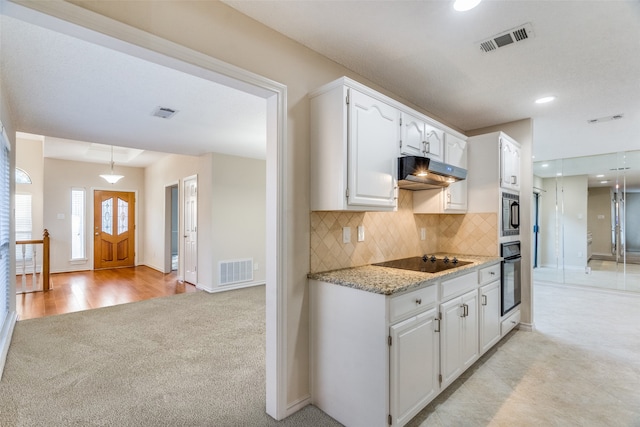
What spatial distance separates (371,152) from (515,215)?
2426mm

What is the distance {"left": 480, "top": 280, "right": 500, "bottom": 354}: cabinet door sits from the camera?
2.74 meters

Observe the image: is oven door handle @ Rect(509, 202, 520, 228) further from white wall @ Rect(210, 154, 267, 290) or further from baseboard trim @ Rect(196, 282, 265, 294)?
baseboard trim @ Rect(196, 282, 265, 294)

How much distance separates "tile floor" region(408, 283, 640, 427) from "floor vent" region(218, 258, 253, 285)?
162 inches

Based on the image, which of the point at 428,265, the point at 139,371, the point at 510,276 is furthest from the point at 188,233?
the point at 510,276

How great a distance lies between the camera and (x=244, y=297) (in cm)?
501

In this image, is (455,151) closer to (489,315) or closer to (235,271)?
(489,315)

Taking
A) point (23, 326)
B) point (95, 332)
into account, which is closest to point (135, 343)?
point (95, 332)

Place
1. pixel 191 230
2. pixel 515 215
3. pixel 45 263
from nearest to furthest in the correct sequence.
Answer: pixel 515 215 < pixel 45 263 < pixel 191 230

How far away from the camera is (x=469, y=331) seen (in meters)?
2.53

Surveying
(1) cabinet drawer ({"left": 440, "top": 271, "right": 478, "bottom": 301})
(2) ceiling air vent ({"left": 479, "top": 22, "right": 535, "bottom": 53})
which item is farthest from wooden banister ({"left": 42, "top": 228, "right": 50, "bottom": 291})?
(2) ceiling air vent ({"left": 479, "top": 22, "right": 535, "bottom": 53})

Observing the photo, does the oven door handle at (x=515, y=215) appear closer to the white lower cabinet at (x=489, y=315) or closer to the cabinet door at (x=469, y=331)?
the white lower cabinet at (x=489, y=315)

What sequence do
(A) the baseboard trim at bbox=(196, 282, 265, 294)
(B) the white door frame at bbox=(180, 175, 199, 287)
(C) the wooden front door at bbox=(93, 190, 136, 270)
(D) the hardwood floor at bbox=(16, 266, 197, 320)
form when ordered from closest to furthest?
1. (D) the hardwood floor at bbox=(16, 266, 197, 320)
2. (A) the baseboard trim at bbox=(196, 282, 265, 294)
3. (B) the white door frame at bbox=(180, 175, 199, 287)
4. (C) the wooden front door at bbox=(93, 190, 136, 270)

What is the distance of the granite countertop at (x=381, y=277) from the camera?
1.81 meters

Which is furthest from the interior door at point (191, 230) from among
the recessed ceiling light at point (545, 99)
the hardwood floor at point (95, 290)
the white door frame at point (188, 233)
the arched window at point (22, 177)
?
the recessed ceiling light at point (545, 99)
